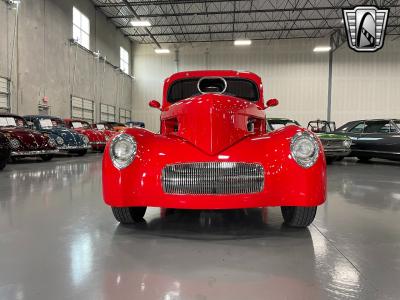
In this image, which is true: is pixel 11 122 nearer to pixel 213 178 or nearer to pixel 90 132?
pixel 90 132

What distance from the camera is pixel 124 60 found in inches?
926

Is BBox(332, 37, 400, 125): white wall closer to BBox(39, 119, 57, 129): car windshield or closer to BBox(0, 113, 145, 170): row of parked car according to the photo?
BBox(0, 113, 145, 170): row of parked car

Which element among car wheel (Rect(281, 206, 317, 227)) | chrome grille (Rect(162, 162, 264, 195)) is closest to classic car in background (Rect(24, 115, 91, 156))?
chrome grille (Rect(162, 162, 264, 195))

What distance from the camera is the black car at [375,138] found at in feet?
29.1

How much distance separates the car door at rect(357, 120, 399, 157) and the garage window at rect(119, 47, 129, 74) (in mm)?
17099

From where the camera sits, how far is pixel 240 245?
2.50 meters

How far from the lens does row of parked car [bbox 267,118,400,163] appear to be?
8906mm

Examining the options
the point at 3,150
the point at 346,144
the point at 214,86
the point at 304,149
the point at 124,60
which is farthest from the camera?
the point at 124,60

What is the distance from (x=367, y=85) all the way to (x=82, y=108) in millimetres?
18184

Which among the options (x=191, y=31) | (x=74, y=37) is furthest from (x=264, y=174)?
(x=191, y=31)

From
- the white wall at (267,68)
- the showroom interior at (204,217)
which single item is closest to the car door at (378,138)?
the showroom interior at (204,217)

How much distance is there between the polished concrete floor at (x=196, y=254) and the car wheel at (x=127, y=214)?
77mm

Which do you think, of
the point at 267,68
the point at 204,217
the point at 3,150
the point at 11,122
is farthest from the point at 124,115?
the point at 204,217

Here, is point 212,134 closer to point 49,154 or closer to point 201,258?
point 201,258
